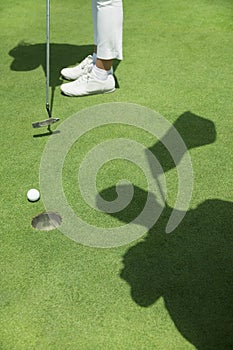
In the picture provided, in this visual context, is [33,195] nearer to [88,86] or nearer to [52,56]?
[88,86]

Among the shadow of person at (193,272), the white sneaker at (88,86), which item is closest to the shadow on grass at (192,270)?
the shadow of person at (193,272)

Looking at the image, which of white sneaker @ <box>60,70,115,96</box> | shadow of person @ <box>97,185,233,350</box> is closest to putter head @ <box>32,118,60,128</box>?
white sneaker @ <box>60,70,115,96</box>

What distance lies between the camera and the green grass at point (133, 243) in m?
1.82

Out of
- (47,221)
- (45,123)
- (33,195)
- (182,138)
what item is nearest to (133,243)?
(47,221)

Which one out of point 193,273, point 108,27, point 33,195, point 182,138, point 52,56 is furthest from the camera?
point 52,56

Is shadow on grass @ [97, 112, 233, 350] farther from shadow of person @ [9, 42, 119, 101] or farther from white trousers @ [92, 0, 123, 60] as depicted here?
shadow of person @ [9, 42, 119, 101]

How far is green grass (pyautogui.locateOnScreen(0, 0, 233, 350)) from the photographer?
5.96 ft

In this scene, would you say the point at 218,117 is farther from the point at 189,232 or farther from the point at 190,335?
the point at 190,335

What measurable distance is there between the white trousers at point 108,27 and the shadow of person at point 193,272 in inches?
51.4

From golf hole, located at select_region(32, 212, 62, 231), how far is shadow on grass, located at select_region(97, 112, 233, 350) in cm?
26

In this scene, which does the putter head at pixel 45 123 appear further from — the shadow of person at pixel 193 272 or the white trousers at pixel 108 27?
the shadow of person at pixel 193 272

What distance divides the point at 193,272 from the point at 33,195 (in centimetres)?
86

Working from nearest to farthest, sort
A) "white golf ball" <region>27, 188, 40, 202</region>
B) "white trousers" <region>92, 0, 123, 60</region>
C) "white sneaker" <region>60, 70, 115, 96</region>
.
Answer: "white golf ball" <region>27, 188, 40, 202</region> → "white trousers" <region>92, 0, 123, 60</region> → "white sneaker" <region>60, 70, 115, 96</region>

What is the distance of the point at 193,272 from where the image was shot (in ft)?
6.70
